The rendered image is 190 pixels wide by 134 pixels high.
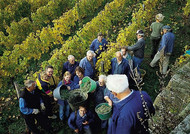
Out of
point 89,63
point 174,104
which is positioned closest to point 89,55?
point 89,63

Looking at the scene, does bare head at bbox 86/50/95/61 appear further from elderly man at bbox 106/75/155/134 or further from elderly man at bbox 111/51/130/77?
elderly man at bbox 106/75/155/134

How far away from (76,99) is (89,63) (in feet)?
4.43

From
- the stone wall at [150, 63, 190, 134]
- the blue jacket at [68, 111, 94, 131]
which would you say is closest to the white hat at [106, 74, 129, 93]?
the stone wall at [150, 63, 190, 134]

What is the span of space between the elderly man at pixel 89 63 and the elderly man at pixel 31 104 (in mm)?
1494

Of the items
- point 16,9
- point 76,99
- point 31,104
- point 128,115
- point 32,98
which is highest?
point 16,9

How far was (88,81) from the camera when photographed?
13.5 ft

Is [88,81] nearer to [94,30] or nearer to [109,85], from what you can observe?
[109,85]

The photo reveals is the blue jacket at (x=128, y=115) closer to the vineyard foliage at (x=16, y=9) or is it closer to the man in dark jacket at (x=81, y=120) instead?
the man in dark jacket at (x=81, y=120)

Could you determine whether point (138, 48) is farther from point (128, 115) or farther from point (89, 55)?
point (128, 115)

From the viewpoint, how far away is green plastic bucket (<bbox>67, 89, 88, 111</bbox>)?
3603 millimetres

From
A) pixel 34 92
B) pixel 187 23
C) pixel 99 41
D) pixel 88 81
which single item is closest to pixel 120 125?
pixel 88 81

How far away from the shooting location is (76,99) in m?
3.86

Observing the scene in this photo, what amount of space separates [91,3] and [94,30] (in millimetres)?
4905

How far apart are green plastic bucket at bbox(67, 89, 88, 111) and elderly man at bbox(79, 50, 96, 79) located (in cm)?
93
